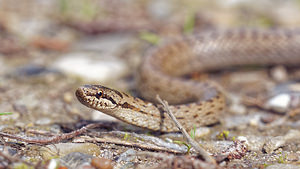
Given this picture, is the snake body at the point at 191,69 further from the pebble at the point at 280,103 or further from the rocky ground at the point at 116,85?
the pebble at the point at 280,103

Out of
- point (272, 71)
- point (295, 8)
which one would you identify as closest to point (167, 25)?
point (272, 71)

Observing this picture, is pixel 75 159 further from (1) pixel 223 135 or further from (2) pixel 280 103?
(2) pixel 280 103

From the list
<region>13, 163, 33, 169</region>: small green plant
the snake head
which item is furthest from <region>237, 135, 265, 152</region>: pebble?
<region>13, 163, 33, 169</region>: small green plant

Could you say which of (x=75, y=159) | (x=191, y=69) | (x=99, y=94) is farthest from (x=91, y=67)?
(x=75, y=159)

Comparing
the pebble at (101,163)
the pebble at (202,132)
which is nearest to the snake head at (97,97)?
the pebble at (101,163)

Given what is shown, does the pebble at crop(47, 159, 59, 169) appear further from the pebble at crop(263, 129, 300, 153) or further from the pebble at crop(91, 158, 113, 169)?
the pebble at crop(263, 129, 300, 153)

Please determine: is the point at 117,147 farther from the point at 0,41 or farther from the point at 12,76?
the point at 0,41

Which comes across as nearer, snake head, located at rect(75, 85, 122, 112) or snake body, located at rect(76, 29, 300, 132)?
snake head, located at rect(75, 85, 122, 112)
